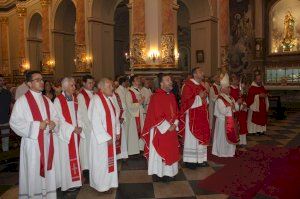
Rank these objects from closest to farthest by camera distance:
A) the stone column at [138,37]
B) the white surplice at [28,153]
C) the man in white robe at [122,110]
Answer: the white surplice at [28,153] < the man in white robe at [122,110] < the stone column at [138,37]

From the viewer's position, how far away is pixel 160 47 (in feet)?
40.0

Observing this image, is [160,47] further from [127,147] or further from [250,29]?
[250,29]

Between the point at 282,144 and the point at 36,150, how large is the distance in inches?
261

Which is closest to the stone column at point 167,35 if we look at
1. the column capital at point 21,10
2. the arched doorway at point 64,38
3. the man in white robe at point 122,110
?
the man in white robe at point 122,110

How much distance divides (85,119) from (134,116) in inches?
87.9

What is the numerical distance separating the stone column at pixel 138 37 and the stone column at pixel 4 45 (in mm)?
19254

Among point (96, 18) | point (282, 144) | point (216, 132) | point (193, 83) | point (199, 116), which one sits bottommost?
point (282, 144)

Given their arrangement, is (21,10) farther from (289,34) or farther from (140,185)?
(140,185)

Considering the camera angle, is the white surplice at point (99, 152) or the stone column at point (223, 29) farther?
the stone column at point (223, 29)

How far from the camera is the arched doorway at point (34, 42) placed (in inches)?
939

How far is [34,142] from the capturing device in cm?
436

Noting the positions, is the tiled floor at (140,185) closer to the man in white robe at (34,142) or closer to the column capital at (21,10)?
the man in white robe at (34,142)

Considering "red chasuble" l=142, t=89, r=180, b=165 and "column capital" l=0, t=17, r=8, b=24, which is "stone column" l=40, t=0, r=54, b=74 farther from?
"red chasuble" l=142, t=89, r=180, b=165

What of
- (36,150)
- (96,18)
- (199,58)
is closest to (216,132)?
(36,150)
